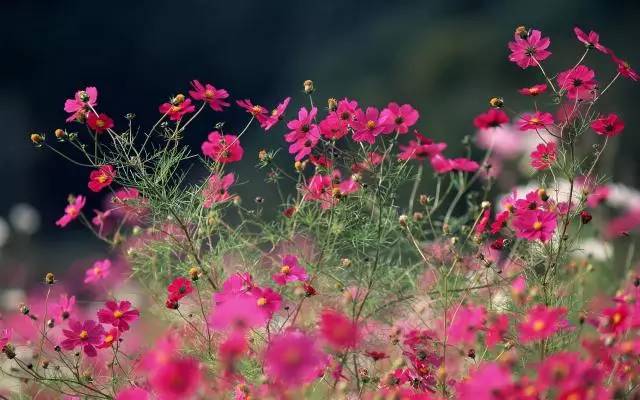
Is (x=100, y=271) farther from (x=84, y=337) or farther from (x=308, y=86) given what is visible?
(x=308, y=86)

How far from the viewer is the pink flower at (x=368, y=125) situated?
1.49 metres

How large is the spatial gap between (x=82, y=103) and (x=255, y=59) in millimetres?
8183

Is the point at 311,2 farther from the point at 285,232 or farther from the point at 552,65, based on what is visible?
the point at 285,232

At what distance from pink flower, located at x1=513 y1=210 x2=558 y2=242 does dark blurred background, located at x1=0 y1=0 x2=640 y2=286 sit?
5668 mm

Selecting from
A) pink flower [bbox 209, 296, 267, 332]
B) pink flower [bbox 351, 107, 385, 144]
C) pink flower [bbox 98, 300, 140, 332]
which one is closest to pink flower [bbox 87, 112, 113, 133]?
pink flower [bbox 98, 300, 140, 332]

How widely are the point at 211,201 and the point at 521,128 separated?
57 cm

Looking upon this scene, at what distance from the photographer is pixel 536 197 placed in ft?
4.83

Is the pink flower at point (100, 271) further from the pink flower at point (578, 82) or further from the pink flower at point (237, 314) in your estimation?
the pink flower at point (578, 82)

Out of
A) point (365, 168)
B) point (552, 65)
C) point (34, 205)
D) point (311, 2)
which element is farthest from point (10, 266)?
point (311, 2)

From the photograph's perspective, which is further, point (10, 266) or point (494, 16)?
point (494, 16)

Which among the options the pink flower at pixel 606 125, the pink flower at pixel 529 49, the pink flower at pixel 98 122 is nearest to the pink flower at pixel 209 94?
the pink flower at pixel 98 122

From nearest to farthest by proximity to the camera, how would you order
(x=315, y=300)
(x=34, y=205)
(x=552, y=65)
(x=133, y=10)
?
(x=315, y=300) → (x=552, y=65) → (x=34, y=205) → (x=133, y=10)

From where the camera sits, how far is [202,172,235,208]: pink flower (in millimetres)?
1565

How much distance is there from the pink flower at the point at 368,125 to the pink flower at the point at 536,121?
0.25 metres
